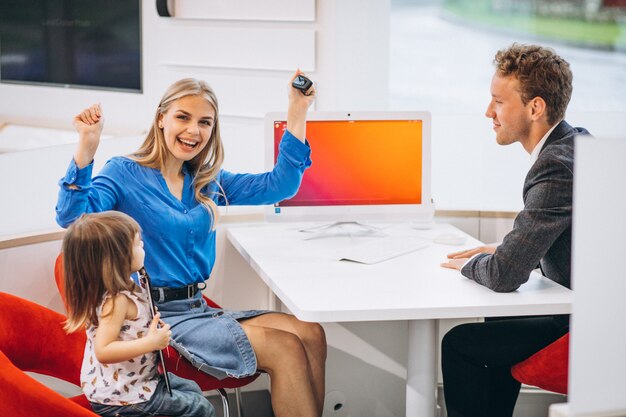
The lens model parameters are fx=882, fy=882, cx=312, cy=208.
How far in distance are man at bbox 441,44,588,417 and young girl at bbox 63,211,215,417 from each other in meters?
0.86

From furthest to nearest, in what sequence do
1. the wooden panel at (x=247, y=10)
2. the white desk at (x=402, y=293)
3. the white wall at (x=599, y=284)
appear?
1. the wooden panel at (x=247, y=10)
2. the white desk at (x=402, y=293)
3. the white wall at (x=599, y=284)

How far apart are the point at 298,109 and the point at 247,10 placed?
6.64 ft

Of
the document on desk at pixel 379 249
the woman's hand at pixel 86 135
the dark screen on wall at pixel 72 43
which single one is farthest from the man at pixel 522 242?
the dark screen on wall at pixel 72 43

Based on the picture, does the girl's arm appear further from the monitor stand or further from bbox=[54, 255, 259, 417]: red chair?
the monitor stand

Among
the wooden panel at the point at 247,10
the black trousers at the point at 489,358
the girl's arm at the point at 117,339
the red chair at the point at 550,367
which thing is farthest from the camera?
the wooden panel at the point at 247,10

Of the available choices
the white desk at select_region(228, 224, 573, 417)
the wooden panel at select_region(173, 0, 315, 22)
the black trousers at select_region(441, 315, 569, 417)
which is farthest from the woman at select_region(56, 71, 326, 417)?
the wooden panel at select_region(173, 0, 315, 22)

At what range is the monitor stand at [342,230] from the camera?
3047mm

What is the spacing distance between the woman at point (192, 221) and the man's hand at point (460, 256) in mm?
428

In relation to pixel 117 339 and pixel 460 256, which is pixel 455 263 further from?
pixel 117 339

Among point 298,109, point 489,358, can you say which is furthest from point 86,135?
point 489,358

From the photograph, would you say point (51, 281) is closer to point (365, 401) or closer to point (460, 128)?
point (365, 401)

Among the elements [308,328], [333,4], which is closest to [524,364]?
[308,328]

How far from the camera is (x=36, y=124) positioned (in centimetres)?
607

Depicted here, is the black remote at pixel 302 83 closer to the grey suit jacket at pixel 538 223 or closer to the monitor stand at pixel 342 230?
the monitor stand at pixel 342 230
